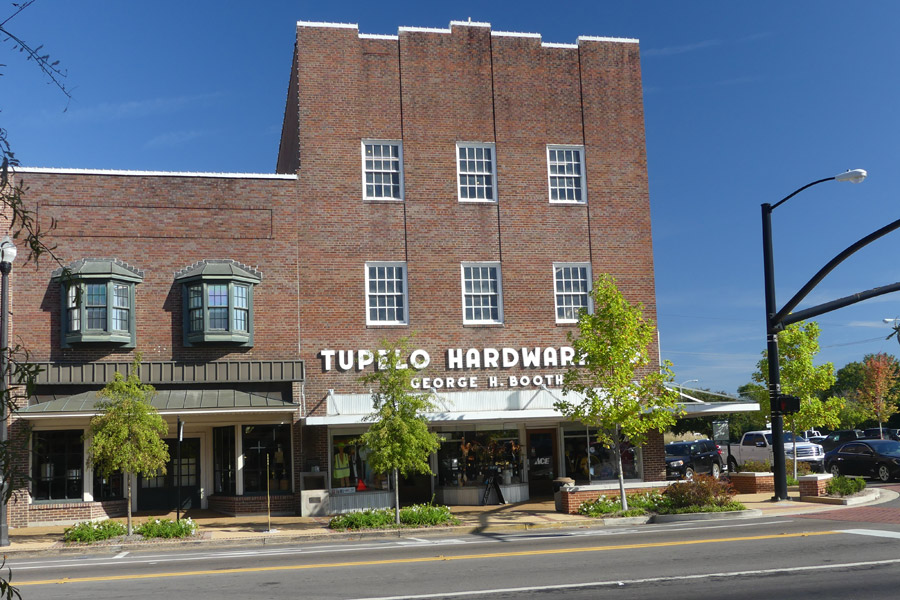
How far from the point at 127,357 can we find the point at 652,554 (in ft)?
52.1

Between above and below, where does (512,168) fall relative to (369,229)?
above

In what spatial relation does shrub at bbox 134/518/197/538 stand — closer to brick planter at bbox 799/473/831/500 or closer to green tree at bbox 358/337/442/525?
green tree at bbox 358/337/442/525

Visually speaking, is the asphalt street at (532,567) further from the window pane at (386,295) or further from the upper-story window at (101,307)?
the window pane at (386,295)

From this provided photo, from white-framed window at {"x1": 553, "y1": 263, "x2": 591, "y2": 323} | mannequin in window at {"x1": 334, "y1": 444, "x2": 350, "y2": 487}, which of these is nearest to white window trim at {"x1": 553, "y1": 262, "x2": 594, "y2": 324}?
white-framed window at {"x1": 553, "y1": 263, "x2": 591, "y2": 323}

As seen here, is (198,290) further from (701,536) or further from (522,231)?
(701,536)

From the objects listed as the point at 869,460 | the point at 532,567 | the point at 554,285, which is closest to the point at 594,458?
the point at 554,285

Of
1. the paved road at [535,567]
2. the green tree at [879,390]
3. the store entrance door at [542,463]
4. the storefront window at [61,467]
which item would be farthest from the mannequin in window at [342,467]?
the green tree at [879,390]

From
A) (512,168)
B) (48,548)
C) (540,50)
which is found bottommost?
(48,548)

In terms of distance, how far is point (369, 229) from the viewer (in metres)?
26.9

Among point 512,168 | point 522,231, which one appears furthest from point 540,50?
point 522,231

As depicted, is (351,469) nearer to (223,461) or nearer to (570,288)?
(223,461)

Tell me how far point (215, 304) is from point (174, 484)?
5.86 metres

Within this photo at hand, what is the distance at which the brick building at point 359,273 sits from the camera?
970 inches

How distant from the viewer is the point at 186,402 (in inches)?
954
